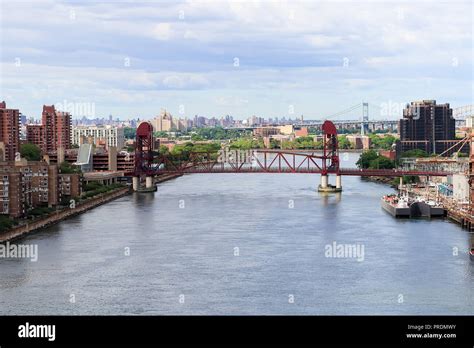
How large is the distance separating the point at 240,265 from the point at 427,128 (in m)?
39.4

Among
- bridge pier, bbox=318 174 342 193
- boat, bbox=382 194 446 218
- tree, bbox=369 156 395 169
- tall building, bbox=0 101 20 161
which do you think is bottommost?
boat, bbox=382 194 446 218

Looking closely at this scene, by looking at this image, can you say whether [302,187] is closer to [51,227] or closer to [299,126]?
[51,227]

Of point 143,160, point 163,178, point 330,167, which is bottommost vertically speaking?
point 163,178

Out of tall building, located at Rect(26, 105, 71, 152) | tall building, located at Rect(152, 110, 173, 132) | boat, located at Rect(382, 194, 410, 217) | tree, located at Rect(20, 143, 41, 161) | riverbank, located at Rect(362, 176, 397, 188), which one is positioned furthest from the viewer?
tall building, located at Rect(152, 110, 173, 132)

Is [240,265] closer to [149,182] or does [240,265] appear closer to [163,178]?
[149,182]

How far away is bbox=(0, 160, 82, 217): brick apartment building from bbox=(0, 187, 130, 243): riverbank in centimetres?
46

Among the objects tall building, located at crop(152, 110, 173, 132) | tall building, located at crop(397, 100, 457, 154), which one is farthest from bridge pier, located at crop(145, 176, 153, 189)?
tall building, located at crop(152, 110, 173, 132)

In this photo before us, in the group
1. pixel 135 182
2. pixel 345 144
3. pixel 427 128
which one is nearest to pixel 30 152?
pixel 135 182

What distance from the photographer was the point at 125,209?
76.4ft

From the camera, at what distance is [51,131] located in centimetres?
4231

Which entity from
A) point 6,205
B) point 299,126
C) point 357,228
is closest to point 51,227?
point 6,205

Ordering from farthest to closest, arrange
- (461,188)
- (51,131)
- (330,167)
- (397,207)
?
1. (51,131)
2. (330,167)
3. (461,188)
4. (397,207)

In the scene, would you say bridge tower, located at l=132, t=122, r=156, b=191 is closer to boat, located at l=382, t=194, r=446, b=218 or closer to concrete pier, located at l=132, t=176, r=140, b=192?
concrete pier, located at l=132, t=176, r=140, b=192

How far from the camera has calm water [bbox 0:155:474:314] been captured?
10586mm
